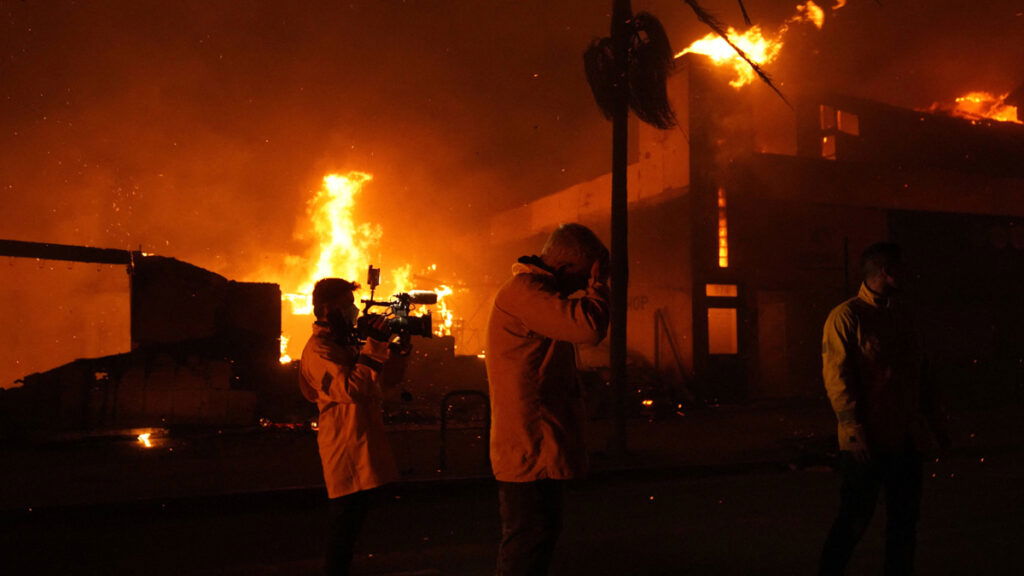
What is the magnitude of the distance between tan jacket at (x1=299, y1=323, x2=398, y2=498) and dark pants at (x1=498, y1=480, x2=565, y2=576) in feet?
3.70

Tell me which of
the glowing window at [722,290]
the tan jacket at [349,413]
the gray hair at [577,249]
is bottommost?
the tan jacket at [349,413]

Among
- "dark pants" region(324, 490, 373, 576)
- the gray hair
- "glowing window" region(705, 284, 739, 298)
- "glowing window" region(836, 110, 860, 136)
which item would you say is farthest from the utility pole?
"glowing window" region(836, 110, 860, 136)

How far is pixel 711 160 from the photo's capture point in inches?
679

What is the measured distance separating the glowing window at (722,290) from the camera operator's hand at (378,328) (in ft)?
45.7

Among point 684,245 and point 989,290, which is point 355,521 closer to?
point 684,245

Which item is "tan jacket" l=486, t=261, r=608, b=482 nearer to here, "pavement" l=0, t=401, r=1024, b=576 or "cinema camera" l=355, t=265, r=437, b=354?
"cinema camera" l=355, t=265, r=437, b=354

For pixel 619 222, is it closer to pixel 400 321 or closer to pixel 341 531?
pixel 400 321

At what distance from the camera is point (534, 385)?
2896 millimetres

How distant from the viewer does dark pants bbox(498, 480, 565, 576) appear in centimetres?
286

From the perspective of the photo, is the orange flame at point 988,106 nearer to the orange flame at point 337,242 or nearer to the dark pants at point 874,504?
the orange flame at point 337,242

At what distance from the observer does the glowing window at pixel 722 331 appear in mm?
17156

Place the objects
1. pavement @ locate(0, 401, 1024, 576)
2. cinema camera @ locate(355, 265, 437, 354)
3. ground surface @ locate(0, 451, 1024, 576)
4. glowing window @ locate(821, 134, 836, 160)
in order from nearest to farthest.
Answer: cinema camera @ locate(355, 265, 437, 354), ground surface @ locate(0, 451, 1024, 576), pavement @ locate(0, 401, 1024, 576), glowing window @ locate(821, 134, 836, 160)

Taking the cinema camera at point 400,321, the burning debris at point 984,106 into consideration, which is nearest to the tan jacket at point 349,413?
the cinema camera at point 400,321

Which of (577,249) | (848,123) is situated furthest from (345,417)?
(848,123)
